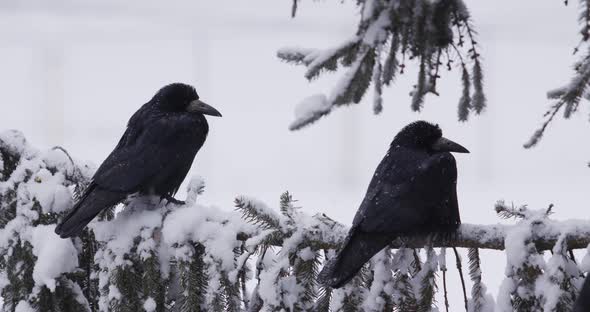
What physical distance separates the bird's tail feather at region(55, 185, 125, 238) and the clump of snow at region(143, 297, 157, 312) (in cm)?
46

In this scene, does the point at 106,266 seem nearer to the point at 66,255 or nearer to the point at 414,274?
the point at 66,255

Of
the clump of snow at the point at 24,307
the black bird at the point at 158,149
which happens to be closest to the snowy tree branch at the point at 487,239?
the clump of snow at the point at 24,307

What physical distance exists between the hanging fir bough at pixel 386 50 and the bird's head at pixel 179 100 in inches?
91.1

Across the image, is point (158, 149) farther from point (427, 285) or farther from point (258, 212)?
point (427, 285)

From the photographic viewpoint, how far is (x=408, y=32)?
2.44 meters

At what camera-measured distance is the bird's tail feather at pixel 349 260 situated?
2.52m

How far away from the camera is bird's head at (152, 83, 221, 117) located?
4.82 metres

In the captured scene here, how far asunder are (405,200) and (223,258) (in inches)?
36.8

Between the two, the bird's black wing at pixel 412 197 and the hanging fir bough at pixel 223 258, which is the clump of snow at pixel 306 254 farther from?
the bird's black wing at pixel 412 197

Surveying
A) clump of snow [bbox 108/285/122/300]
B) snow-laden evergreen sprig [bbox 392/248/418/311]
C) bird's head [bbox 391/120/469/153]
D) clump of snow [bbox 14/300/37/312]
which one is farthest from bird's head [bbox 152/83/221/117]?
snow-laden evergreen sprig [bbox 392/248/418/311]

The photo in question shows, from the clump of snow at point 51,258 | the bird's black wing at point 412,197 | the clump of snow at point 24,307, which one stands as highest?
the bird's black wing at point 412,197

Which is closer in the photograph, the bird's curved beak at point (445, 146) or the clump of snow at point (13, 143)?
the clump of snow at point (13, 143)

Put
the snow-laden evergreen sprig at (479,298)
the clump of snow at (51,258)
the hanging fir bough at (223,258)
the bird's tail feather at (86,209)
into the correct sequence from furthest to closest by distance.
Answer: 1. the bird's tail feather at (86,209)
2. the clump of snow at (51,258)
3. the snow-laden evergreen sprig at (479,298)
4. the hanging fir bough at (223,258)

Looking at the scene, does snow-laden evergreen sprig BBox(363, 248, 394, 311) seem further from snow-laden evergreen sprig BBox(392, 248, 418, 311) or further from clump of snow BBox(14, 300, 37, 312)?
clump of snow BBox(14, 300, 37, 312)
